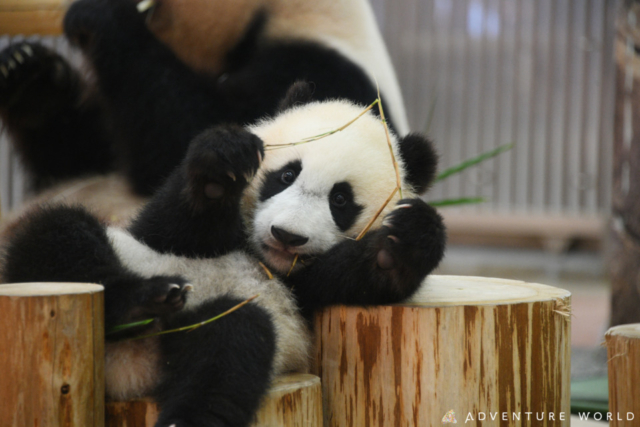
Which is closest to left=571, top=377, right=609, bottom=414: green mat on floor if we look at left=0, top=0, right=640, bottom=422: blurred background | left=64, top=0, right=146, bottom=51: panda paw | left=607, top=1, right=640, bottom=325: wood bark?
left=607, top=1, right=640, bottom=325: wood bark

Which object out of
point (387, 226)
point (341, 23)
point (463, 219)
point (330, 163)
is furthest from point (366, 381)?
point (463, 219)

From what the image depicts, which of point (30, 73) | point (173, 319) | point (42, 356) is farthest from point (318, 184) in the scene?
point (30, 73)

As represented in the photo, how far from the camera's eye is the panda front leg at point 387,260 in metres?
1.01

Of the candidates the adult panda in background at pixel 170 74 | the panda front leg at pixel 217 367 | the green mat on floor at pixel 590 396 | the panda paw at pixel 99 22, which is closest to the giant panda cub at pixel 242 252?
the panda front leg at pixel 217 367

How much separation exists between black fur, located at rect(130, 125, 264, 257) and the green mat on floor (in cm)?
114

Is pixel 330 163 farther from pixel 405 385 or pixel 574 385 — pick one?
pixel 574 385

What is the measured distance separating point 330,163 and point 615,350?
53cm

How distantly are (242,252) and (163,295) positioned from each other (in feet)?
0.85

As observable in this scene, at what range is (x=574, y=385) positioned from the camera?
2049mm

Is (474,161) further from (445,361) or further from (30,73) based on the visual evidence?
(30,73)

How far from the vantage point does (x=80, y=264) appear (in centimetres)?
95

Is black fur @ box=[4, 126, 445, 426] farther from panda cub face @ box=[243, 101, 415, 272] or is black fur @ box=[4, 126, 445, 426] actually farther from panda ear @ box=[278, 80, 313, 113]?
panda ear @ box=[278, 80, 313, 113]

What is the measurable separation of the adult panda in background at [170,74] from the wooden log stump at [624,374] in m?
0.98

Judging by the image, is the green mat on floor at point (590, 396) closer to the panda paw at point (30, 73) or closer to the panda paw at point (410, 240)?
the panda paw at point (410, 240)
